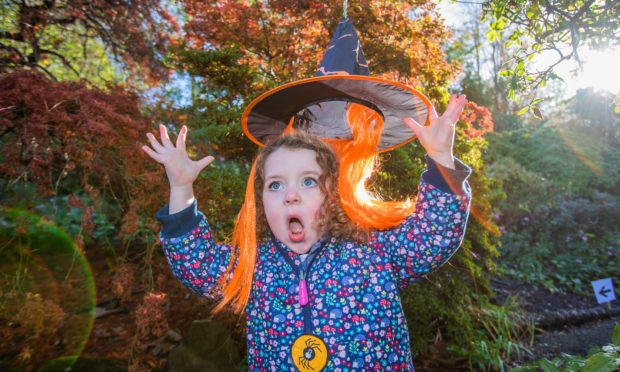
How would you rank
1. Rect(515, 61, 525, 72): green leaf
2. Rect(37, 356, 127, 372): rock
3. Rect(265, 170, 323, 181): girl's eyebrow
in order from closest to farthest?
1. Rect(265, 170, 323, 181): girl's eyebrow
2. Rect(515, 61, 525, 72): green leaf
3. Rect(37, 356, 127, 372): rock

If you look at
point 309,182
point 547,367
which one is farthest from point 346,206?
point 547,367

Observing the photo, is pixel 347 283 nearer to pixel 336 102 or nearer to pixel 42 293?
pixel 336 102

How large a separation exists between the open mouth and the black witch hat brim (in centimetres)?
55

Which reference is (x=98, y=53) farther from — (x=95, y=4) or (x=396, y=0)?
(x=396, y=0)

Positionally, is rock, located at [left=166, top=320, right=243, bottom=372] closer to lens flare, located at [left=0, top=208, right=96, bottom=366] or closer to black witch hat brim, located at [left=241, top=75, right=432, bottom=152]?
lens flare, located at [left=0, top=208, right=96, bottom=366]

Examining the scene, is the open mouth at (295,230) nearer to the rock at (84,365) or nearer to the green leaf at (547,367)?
the green leaf at (547,367)

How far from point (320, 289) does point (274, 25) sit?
120 inches

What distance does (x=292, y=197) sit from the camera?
1482 mm

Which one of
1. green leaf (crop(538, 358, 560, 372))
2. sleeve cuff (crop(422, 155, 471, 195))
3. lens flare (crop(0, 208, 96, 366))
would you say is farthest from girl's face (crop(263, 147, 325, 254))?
lens flare (crop(0, 208, 96, 366))

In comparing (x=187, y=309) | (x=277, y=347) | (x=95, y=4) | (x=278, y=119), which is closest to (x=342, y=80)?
(x=278, y=119)

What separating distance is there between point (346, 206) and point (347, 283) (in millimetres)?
348

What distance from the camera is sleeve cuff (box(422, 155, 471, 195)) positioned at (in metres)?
1.34

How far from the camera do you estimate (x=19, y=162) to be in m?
1.99

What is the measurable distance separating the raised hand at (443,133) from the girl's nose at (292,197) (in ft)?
1.85
